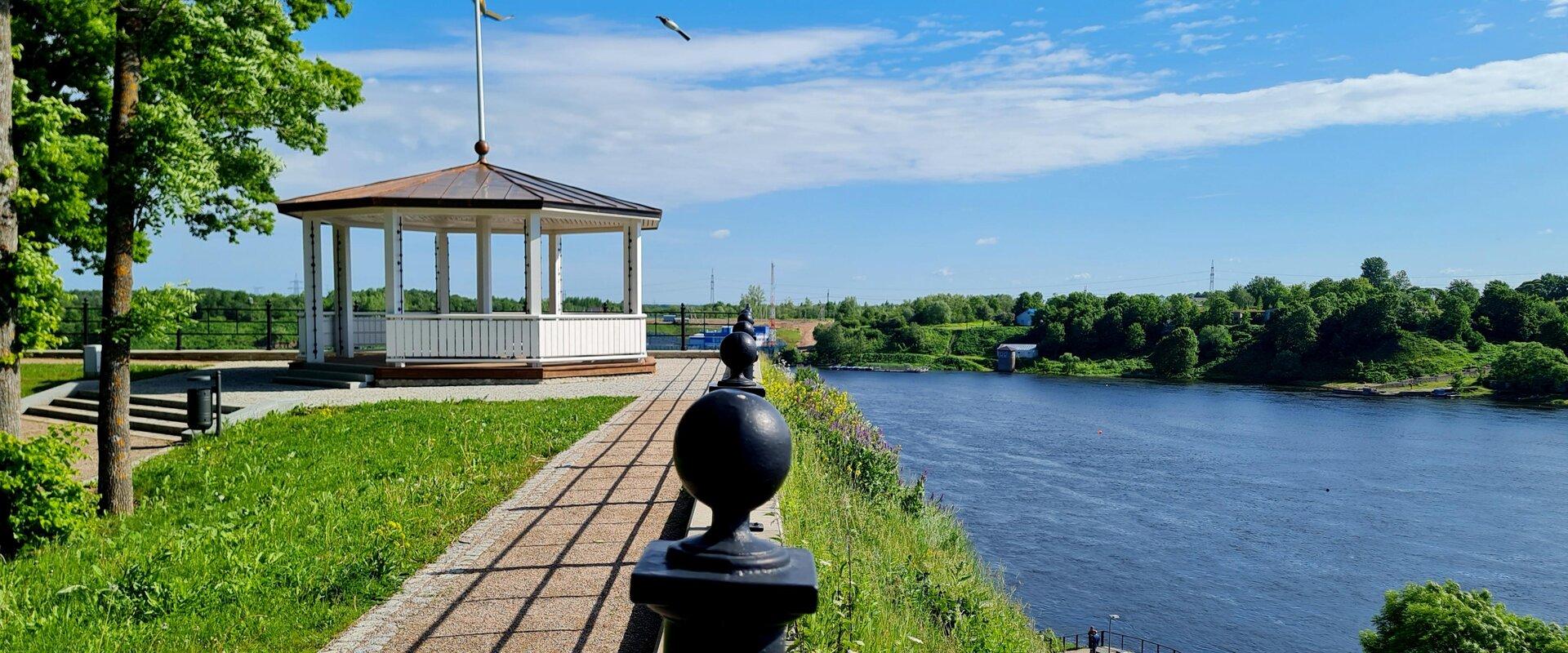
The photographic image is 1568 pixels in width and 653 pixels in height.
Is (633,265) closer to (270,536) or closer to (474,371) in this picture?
(474,371)

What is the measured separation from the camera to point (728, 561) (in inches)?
48.0

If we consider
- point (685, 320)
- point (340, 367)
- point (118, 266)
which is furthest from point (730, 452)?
point (685, 320)

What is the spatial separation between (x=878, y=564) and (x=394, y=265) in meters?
13.7

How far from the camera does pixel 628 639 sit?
12.9 ft

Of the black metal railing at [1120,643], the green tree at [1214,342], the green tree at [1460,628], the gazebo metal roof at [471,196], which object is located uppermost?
the gazebo metal roof at [471,196]

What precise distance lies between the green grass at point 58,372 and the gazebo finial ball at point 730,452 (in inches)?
773

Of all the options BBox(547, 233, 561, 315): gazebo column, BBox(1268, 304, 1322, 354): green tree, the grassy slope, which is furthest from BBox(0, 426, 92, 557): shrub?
BBox(1268, 304, 1322, 354): green tree

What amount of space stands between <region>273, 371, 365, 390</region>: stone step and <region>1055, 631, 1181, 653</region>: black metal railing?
20.0 metres

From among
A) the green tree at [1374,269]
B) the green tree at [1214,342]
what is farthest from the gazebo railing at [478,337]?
the green tree at [1374,269]

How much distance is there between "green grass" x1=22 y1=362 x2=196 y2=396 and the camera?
1662 cm

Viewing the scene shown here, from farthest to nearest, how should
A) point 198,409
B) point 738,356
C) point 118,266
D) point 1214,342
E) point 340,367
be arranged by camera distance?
point 1214,342, point 340,367, point 198,409, point 118,266, point 738,356

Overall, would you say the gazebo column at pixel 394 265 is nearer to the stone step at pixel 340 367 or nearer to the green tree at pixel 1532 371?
the stone step at pixel 340 367

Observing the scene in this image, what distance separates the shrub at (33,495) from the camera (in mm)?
6547

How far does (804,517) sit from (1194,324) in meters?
112
